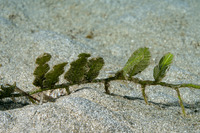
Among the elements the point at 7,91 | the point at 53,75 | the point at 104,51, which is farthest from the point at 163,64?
the point at 104,51

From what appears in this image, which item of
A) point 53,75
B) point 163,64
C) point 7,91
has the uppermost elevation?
point 163,64

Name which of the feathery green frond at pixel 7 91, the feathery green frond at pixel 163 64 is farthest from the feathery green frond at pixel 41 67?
the feathery green frond at pixel 163 64

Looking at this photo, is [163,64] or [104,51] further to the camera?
[104,51]

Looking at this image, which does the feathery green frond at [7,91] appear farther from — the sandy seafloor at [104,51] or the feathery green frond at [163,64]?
the feathery green frond at [163,64]

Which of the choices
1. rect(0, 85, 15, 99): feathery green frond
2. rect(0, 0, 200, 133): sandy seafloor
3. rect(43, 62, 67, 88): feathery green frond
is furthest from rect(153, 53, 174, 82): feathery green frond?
rect(0, 85, 15, 99): feathery green frond

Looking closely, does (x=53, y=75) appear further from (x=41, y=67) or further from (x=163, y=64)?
(x=163, y=64)

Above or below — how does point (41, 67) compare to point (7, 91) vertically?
above

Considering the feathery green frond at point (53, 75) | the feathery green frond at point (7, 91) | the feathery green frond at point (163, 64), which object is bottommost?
the feathery green frond at point (7, 91)

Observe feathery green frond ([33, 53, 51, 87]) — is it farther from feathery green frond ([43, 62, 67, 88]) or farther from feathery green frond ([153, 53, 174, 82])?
feathery green frond ([153, 53, 174, 82])

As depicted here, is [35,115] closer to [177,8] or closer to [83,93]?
[83,93]
